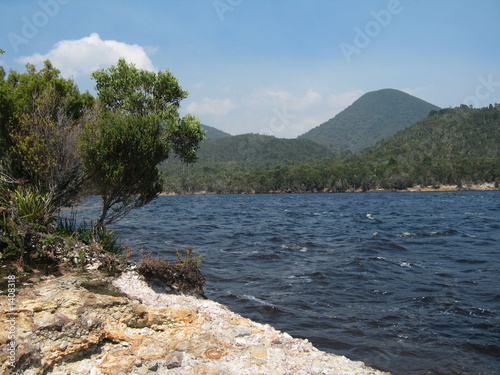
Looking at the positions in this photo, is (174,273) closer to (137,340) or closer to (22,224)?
(137,340)

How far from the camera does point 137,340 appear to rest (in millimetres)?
6586

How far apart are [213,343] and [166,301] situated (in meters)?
2.39

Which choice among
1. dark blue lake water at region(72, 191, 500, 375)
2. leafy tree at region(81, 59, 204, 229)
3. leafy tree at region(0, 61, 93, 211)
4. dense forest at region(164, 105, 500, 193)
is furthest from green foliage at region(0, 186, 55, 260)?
dense forest at region(164, 105, 500, 193)

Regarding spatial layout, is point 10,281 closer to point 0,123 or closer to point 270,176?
point 0,123

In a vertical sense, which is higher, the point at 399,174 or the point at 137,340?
the point at 399,174

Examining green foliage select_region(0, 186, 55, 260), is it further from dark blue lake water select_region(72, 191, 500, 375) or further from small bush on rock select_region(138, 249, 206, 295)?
dark blue lake water select_region(72, 191, 500, 375)

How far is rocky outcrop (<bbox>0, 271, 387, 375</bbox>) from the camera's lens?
18.8 feet

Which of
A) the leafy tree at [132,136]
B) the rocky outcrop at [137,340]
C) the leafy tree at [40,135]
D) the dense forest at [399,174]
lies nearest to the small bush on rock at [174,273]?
the rocky outcrop at [137,340]

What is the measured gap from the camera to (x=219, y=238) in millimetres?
26375

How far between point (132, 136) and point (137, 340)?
5.95 m

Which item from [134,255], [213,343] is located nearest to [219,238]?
[134,255]

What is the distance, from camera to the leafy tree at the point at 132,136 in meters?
10.4

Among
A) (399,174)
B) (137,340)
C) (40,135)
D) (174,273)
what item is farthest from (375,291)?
(399,174)

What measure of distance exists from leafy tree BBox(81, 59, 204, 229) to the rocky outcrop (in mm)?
3667
